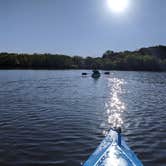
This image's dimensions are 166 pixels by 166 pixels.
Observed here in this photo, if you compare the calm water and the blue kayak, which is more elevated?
the blue kayak

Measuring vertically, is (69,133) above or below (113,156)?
below

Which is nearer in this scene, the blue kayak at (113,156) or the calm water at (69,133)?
the blue kayak at (113,156)

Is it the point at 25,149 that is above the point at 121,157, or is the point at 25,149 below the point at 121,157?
below

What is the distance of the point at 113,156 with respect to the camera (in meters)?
10.4

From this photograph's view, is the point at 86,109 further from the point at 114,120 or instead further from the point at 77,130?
the point at 77,130

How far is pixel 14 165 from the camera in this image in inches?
479

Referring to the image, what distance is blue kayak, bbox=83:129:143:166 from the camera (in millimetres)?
9844

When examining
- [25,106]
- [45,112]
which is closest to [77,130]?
[45,112]

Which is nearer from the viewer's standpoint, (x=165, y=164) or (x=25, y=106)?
(x=165, y=164)

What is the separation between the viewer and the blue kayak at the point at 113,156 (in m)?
9.84

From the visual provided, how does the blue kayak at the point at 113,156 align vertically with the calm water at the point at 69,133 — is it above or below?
above

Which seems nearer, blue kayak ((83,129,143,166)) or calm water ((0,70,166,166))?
blue kayak ((83,129,143,166))

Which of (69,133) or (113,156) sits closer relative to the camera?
(113,156)

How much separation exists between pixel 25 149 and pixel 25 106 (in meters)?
14.3
